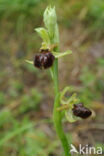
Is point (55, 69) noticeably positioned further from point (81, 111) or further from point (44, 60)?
point (81, 111)

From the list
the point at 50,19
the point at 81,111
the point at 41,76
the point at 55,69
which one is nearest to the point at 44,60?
the point at 55,69

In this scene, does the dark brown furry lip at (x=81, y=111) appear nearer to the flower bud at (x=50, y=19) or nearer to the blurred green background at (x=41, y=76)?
the flower bud at (x=50, y=19)

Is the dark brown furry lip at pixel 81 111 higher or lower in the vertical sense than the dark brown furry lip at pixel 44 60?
lower

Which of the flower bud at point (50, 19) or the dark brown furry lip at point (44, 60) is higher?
the flower bud at point (50, 19)

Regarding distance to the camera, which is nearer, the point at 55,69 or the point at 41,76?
the point at 55,69

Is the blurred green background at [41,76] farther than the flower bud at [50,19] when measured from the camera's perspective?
Yes

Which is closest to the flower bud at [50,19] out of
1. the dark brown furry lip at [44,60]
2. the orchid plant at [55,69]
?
the orchid plant at [55,69]

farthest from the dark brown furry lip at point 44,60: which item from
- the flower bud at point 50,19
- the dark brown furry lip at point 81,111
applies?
the dark brown furry lip at point 81,111

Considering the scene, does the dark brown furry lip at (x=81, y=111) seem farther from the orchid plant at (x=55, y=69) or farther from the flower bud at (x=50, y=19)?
the flower bud at (x=50, y=19)

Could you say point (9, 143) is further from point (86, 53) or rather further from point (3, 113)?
point (86, 53)
